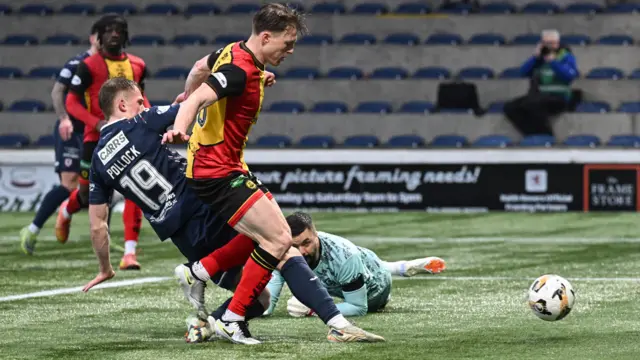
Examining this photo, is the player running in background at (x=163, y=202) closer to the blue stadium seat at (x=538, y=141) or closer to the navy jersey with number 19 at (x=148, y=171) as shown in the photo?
the navy jersey with number 19 at (x=148, y=171)

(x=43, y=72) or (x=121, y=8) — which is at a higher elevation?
(x=121, y=8)

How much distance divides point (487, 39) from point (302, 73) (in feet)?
11.8

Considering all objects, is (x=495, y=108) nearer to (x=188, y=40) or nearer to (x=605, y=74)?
(x=605, y=74)

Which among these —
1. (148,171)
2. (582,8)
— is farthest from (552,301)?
(582,8)

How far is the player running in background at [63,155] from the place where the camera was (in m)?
12.2

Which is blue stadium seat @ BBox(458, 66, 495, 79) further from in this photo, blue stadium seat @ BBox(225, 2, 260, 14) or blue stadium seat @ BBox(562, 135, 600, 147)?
blue stadium seat @ BBox(225, 2, 260, 14)

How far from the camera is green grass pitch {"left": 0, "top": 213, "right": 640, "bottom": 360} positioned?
6.25 metres

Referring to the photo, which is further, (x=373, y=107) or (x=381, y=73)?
(x=381, y=73)

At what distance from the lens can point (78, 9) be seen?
25.7 metres

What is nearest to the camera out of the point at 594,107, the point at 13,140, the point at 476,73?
the point at 594,107

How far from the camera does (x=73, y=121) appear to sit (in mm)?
12547

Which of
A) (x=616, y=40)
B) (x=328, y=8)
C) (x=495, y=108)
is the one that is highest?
(x=328, y=8)

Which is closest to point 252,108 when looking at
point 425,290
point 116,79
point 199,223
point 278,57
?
point 278,57

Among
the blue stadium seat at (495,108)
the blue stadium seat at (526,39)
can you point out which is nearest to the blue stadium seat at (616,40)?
the blue stadium seat at (526,39)
